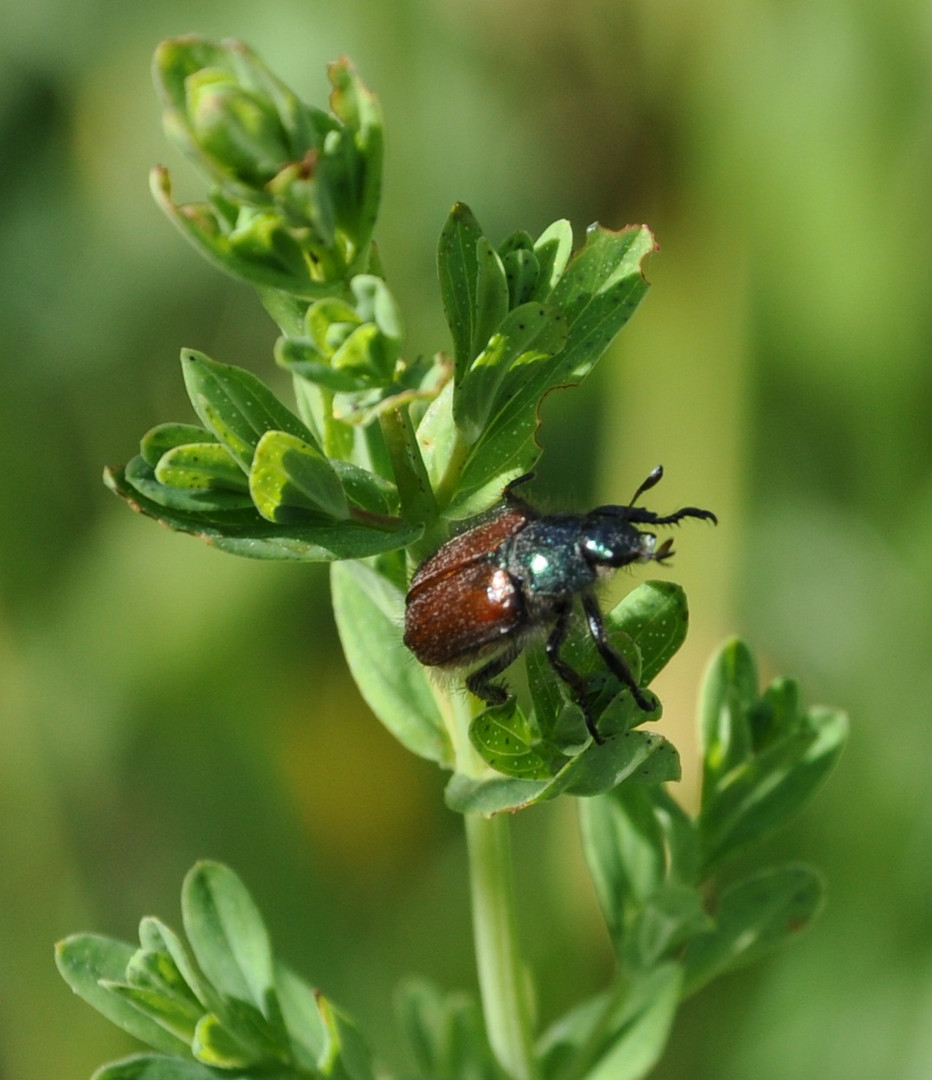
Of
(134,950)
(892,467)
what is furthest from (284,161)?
(892,467)

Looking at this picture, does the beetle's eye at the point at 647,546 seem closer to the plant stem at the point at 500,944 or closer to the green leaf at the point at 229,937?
A: the plant stem at the point at 500,944

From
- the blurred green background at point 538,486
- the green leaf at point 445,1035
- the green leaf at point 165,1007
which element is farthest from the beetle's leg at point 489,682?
the blurred green background at point 538,486

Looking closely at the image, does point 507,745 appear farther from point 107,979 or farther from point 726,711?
point 107,979

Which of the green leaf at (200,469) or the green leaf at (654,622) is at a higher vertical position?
the green leaf at (200,469)

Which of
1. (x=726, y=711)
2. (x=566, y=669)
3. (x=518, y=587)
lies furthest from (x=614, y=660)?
(x=726, y=711)

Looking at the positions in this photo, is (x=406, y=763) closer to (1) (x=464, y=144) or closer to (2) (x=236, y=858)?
(2) (x=236, y=858)

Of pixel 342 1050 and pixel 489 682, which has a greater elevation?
A: pixel 489 682

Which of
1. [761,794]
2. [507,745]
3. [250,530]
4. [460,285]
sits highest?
[460,285]

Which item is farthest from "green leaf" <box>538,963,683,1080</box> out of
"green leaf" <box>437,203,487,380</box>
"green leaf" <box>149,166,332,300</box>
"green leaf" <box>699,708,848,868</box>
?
"green leaf" <box>149,166,332,300</box>
